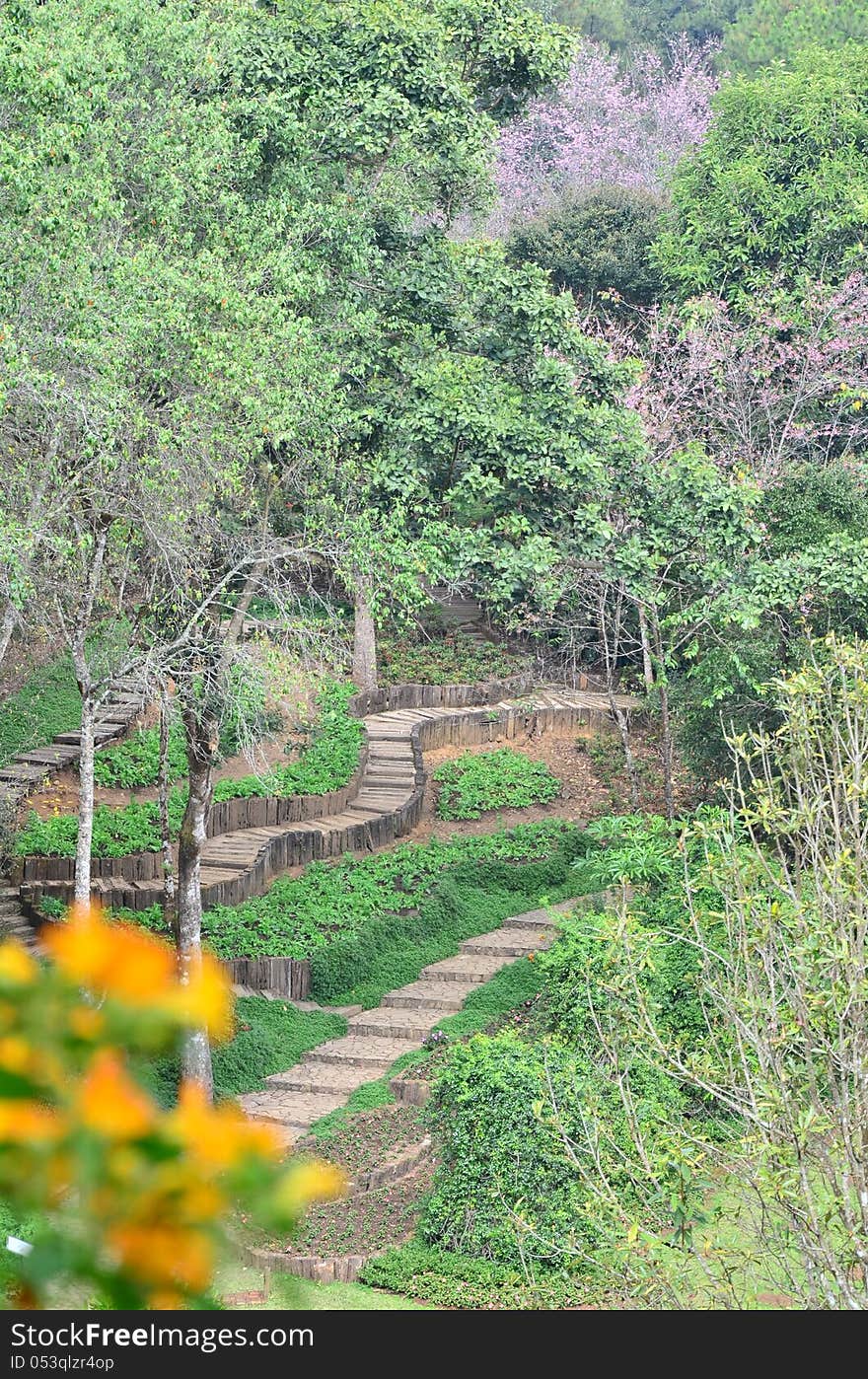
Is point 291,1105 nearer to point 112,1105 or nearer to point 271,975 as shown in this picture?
point 271,975

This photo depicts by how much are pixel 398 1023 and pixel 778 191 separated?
50.3ft

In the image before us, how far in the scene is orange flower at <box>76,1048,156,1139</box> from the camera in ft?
3.24

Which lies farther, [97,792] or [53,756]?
[53,756]

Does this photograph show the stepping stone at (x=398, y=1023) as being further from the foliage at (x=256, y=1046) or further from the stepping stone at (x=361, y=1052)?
the foliage at (x=256, y=1046)

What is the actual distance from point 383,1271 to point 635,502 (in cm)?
809

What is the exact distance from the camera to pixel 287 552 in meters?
10.9

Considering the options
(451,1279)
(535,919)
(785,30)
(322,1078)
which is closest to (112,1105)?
(451,1279)

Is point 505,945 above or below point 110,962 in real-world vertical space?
below

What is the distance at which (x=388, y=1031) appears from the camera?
1304 centimetres

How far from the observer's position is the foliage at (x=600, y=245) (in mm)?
24859

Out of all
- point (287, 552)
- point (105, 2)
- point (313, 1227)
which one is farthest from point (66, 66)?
point (313, 1227)

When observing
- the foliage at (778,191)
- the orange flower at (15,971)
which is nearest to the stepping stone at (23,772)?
the foliage at (778,191)

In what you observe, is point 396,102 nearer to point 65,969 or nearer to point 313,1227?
point 313,1227

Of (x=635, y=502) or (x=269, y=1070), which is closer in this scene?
(x=269, y=1070)
